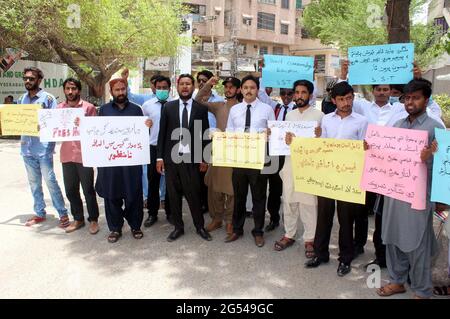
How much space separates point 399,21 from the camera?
5.98 m

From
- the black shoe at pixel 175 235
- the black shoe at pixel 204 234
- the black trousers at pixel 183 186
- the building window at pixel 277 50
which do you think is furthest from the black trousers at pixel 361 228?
the building window at pixel 277 50

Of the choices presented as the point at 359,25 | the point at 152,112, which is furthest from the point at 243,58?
the point at 152,112

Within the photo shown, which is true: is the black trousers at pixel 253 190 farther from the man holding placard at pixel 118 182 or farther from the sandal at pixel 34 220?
the sandal at pixel 34 220

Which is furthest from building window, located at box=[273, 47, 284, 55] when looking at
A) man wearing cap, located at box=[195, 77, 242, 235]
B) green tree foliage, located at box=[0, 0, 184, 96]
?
man wearing cap, located at box=[195, 77, 242, 235]

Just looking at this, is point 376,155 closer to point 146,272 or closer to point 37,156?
point 146,272

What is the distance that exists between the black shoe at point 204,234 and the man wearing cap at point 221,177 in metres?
0.25

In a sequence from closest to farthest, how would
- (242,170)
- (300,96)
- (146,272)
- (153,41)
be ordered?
(146,272)
(300,96)
(242,170)
(153,41)

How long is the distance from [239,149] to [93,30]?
1353 cm

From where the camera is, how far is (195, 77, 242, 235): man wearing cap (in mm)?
5094

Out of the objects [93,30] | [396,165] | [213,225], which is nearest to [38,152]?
[213,225]

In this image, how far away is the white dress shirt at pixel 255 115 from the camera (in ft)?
15.1

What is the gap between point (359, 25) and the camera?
68.1ft

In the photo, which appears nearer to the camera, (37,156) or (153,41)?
(37,156)

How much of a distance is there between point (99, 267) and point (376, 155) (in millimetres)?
2867
